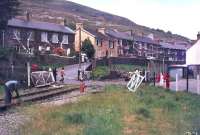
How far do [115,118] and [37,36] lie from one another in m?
60.1

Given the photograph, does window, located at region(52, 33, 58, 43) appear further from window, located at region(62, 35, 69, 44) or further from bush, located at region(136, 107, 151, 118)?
bush, located at region(136, 107, 151, 118)

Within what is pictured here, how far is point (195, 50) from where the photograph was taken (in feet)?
154

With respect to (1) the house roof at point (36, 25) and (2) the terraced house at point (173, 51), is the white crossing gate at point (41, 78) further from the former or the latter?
(2) the terraced house at point (173, 51)

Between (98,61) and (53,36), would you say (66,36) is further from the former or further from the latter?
(98,61)

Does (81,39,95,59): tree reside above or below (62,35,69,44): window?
below

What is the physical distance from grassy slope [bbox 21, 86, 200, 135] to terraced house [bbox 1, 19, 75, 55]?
4564 centimetres

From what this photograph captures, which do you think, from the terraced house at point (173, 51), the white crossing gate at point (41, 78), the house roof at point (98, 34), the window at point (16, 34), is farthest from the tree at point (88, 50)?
the white crossing gate at point (41, 78)

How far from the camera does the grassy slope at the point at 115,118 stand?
17.2 meters

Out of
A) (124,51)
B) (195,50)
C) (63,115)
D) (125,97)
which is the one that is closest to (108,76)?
(195,50)

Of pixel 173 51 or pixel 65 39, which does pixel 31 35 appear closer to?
pixel 65 39

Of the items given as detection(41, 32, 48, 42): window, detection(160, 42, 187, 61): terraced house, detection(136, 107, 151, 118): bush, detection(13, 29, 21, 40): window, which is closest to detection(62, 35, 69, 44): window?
detection(41, 32, 48, 42): window

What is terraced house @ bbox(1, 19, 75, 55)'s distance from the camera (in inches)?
2911

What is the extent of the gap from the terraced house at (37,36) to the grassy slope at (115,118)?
1797 inches

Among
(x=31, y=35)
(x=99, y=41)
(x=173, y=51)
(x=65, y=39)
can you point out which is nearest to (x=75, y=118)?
(x=31, y=35)
